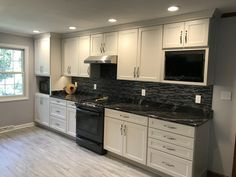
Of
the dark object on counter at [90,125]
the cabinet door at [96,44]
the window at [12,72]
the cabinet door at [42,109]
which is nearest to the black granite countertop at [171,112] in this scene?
the dark object on counter at [90,125]

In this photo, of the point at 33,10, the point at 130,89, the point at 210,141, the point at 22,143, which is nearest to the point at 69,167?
the point at 22,143

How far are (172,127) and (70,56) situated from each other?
2.93 meters

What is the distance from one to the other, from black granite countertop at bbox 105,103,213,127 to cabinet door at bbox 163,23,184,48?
975mm

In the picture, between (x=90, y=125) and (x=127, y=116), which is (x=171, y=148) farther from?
(x=90, y=125)

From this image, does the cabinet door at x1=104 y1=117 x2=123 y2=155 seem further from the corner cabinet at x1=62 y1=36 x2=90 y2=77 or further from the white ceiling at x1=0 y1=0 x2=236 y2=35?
the white ceiling at x1=0 y1=0 x2=236 y2=35

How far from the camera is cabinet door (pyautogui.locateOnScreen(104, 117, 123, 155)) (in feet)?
10.6

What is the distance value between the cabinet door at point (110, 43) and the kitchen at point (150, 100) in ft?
0.06

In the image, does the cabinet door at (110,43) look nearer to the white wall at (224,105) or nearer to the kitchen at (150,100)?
the kitchen at (150,100)

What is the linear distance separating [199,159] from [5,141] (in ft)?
12.0

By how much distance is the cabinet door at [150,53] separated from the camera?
10.2 feet

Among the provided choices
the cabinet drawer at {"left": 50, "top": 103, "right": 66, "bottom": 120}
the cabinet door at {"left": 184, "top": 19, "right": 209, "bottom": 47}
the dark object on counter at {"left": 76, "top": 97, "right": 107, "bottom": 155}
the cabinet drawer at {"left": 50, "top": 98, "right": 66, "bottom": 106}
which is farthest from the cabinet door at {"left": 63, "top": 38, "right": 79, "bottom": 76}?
the cabinet door at {"left": 184, "top": 19, "right": 209, "bottom": 47}

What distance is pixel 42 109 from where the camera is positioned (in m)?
4.89

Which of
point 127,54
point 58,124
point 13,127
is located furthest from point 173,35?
point 13,127

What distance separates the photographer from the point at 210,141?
2.93 meters
